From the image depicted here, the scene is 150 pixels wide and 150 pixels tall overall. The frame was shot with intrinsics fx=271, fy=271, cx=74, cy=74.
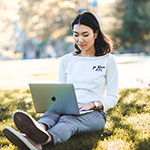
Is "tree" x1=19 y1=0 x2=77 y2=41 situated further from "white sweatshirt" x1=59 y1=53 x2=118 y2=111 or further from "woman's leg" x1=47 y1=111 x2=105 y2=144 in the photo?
"woman's leg" x1=47 y1=111 x2=105 y2=144

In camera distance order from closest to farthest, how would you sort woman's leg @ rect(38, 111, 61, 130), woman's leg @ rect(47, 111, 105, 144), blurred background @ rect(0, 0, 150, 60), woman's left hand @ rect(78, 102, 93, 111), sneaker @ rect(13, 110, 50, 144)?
sneaker @ rect(13, 110, 50, 144), woman's leg @ rect(47, 111, 105, 144), woman's leg @ rect(38, 111, 61, 130), woman's left hand @ rect(78, 102, 93, 111), blurred background @ rect(0, 0, 150, 60)

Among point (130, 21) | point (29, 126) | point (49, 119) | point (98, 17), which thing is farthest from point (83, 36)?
point (98, 17)

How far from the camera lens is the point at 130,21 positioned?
24.6m

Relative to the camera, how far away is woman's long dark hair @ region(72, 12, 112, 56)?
3.09 metres

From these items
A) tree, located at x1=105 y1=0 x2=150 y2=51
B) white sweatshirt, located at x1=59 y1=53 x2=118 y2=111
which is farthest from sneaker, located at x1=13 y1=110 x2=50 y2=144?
tree, located at x1=105 y1=0 x2=150 y2=51

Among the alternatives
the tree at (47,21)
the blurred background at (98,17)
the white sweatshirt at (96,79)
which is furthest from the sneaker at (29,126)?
the tree at (47,21)

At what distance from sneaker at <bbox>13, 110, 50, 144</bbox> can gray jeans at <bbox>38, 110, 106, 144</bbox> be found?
0.17 m

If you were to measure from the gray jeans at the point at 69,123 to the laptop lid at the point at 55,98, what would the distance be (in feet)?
0.24

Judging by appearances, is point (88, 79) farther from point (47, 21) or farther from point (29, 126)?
point (47, 21)

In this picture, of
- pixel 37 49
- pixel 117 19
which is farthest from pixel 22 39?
pixel 117 19

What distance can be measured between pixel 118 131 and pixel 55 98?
0.84m

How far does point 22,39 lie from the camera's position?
4981 cm

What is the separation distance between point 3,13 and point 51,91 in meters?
12.7

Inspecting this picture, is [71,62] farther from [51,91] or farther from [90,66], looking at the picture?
[51,91]
